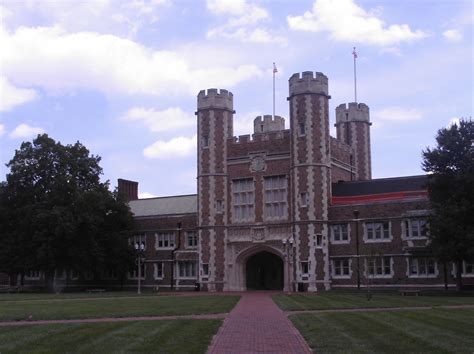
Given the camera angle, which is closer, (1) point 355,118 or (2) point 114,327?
(2) point 114,327

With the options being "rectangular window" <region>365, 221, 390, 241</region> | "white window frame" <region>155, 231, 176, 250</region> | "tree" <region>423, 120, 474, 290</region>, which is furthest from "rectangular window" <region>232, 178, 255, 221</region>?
"tree" <region>423, 120, 474, 290</region>

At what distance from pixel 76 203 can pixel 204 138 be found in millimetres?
11604

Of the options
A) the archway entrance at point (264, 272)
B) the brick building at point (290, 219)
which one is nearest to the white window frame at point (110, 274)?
the brick building at point (290, 219)

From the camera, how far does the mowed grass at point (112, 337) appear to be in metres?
13.8

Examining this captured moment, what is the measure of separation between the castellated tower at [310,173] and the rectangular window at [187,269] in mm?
10442

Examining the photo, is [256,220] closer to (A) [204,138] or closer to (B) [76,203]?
(A) [204,138]

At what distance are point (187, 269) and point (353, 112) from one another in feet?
69.5

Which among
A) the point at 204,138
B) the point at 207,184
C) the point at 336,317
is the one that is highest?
the point at 204,138

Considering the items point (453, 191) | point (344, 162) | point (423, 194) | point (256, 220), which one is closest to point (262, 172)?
point (256, 220)

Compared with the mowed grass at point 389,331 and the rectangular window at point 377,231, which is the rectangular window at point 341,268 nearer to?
the rectangular window at point 377,231

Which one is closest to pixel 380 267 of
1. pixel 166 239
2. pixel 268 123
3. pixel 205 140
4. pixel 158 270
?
pixel 205 140

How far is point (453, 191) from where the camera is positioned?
37875 mm

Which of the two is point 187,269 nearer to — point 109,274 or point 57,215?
point 109,274

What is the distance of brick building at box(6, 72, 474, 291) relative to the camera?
45.4m
